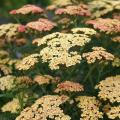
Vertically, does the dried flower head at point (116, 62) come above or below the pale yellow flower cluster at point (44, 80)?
above

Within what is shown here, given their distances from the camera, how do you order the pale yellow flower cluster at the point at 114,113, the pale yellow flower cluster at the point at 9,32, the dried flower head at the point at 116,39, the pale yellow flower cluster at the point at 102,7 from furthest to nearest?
the pale yellow flower cluster at the point at 102,7, the pale yellow flower cluster at the point at 9,32, the dried flower head at the point at 116,39, the pale yellow flower cluster at the point at 114,113

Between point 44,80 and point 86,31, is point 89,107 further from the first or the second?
point 86,31

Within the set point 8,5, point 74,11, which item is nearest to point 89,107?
point 74,11

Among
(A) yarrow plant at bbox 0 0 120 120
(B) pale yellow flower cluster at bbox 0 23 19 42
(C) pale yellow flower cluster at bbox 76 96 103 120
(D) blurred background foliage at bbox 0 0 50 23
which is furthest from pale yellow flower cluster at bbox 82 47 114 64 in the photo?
(D) blurred background foliage at bbox 0 0 50 23

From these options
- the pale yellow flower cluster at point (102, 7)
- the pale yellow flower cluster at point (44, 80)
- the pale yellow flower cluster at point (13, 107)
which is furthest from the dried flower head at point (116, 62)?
the pale yellow flower cluster at point (13, 107)

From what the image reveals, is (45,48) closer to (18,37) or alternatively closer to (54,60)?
(54,60)

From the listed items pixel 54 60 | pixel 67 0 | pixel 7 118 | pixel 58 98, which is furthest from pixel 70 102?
pixel 67 0

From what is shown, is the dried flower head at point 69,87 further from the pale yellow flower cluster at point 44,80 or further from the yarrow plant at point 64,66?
the pale yellow flower cluster at point 44,80

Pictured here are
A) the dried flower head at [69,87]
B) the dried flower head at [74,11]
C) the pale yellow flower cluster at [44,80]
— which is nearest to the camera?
the dried flower head at [69,87]
